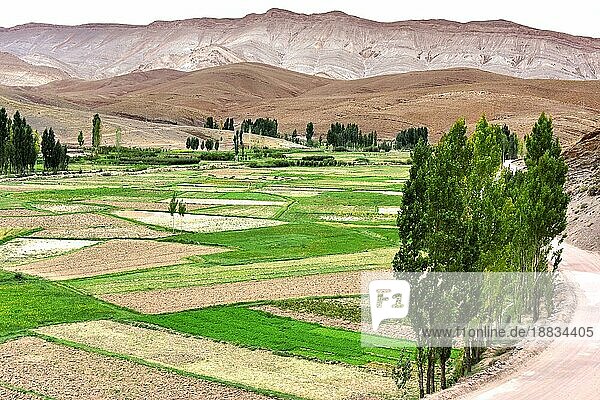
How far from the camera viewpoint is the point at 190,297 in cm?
2680

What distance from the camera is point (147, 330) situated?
900 inches

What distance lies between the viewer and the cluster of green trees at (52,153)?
7881 cm

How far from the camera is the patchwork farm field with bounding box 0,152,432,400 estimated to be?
18812 mm

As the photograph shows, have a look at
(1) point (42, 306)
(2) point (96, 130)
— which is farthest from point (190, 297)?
(2) point (96, 130)

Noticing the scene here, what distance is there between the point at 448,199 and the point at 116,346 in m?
9.03

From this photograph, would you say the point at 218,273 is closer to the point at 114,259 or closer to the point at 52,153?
the point at 114,259

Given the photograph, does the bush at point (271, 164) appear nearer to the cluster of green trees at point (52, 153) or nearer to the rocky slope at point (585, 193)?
the cluster of green trees at point (52, 153)

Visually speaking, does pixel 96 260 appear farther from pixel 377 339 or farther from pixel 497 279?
pixel 497 279

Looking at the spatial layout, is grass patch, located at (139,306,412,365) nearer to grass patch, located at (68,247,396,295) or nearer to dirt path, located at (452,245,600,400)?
dirt path, located at (452,245,600,400)

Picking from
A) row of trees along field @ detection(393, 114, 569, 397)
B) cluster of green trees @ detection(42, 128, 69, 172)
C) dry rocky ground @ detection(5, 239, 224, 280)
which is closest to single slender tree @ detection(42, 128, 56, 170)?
cluster of green trees @ detection(42, 128, 69, 172)

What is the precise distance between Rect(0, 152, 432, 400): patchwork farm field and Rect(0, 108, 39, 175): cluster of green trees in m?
21.0

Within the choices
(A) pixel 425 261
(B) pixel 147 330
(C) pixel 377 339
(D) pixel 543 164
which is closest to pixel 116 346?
(B) pixel 147 330

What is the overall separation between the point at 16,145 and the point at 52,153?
4.89 metres

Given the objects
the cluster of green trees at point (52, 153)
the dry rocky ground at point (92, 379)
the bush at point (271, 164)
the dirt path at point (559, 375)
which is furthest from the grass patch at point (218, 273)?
the bush at point (271, 164)
